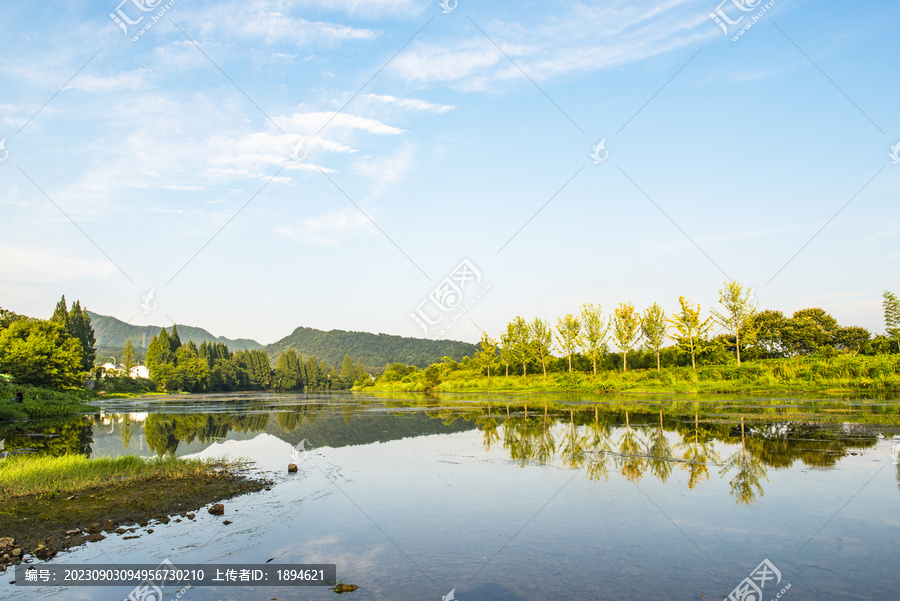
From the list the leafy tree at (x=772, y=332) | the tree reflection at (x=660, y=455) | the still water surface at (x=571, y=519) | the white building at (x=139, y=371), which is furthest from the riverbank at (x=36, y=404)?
the white building at (x=139, y=371)

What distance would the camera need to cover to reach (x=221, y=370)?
132 m

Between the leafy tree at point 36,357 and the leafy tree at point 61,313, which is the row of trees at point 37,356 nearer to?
the leafy tree at point 36,357

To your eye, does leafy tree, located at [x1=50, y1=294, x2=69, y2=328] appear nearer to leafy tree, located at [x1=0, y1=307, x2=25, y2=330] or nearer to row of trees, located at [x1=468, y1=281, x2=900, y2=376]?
leafy tree, located at [x1=0, y1=307, x2=25, y2=330]

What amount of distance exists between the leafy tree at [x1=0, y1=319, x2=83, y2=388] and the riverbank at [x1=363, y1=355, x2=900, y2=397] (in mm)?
47719

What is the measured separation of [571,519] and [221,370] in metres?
137

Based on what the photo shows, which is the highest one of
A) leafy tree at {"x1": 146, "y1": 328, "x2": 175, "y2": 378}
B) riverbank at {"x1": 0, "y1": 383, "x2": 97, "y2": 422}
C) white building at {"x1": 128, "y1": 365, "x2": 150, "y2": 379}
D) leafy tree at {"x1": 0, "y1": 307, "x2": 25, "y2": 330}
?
Result: leafy tree at {"x1": 0, "y1": 307, "x2": 25, "y2": 330}

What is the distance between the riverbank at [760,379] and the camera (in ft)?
111

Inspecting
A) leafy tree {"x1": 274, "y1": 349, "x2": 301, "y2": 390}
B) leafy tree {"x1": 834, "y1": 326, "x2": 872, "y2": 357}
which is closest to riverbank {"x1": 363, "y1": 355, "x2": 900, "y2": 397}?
leafy tree {"x1": 834, "y1": 326, "x2": 872, "y2": 357}

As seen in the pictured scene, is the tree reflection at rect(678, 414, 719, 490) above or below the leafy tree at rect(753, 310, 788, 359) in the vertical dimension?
below

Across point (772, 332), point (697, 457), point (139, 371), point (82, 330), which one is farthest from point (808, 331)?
point (139, 371)

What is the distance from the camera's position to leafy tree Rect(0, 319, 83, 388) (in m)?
46.7

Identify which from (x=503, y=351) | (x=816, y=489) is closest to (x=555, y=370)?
(x=503, y=351)

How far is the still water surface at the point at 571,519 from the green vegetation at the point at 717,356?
61.9 feet

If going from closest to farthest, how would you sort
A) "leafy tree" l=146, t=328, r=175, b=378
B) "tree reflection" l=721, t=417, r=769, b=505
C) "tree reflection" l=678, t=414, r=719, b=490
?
"tree reflection" l=721, t=417, r=769, b=505 < "tree reflection" l=678, t=414, r=719, b=490 < "leafy tree" l=146, t=328, r=175, b=378
